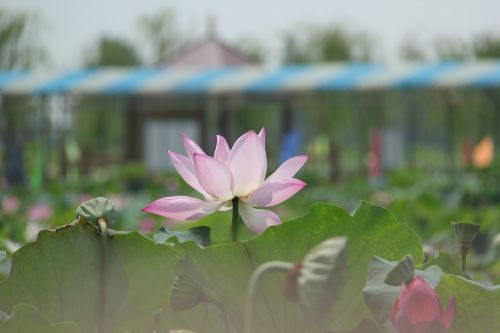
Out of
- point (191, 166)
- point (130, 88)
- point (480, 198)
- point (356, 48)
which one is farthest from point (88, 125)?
point (191, 166)

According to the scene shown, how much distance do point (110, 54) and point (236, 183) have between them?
28.3m

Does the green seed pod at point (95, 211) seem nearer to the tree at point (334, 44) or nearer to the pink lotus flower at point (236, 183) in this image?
the pink lotus flower at point (236, 183)

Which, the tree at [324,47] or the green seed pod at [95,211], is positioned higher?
the green seed pod at [95,211]

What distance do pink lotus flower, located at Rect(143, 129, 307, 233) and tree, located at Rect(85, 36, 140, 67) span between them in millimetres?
27900

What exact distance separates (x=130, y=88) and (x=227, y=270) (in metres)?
14.9

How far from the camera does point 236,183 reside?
66cm

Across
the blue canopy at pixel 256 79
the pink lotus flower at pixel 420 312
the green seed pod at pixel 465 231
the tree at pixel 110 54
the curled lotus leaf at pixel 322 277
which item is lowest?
the tree at pixel 110 54

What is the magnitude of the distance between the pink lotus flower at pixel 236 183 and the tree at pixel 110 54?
2790cm

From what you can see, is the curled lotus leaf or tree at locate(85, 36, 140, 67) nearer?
the curled lotus leaf

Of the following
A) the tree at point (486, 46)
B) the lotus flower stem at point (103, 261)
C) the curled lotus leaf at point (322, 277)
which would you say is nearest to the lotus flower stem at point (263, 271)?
the curled lotus leaf at point (322, 277)

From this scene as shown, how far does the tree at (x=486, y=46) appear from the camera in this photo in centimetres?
2620

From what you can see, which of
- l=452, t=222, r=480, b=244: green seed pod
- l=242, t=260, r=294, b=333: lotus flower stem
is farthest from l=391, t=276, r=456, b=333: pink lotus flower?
l=452, t=222, r=480, b=244: green seed pod

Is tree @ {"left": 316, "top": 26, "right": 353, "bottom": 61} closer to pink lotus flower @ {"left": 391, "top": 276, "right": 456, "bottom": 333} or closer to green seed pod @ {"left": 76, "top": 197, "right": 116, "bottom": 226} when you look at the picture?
green seed pod @ {"left": 76, "top": 197, "right": 116, "bottom": 226}

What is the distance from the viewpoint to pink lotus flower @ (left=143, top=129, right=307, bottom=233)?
2.13 feet
